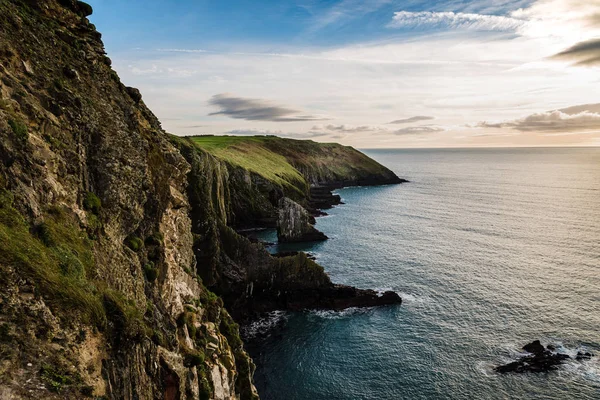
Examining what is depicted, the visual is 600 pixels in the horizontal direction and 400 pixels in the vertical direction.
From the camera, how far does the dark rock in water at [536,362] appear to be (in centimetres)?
4125

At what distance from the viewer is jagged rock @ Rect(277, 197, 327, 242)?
294 feet

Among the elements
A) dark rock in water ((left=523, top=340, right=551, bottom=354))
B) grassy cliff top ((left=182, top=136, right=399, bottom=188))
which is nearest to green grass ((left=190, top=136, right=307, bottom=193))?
grassy cliff top ((left=182, top=136, right=399, bottom=188))

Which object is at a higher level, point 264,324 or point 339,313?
point 339,313

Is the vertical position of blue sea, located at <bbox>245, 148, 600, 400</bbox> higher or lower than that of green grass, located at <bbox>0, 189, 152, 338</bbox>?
lower

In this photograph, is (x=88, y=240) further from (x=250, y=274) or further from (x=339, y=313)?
(x=339, y=313)

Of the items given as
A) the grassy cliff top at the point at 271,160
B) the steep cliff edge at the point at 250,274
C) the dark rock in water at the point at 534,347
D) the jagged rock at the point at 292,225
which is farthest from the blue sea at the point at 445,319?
the grassy cliff top at the point at 271,160

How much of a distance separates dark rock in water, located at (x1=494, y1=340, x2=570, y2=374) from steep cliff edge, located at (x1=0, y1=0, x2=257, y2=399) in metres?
28.2

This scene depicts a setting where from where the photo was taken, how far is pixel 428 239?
90062 mm

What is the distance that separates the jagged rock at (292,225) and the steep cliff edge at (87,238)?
57.2 meters

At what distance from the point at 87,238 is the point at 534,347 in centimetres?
4675

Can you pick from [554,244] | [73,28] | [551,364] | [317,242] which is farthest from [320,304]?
[554,244]

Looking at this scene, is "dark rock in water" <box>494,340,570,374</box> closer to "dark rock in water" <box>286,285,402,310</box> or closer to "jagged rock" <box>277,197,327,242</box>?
"dark rock in water" <box>286,285,402,310</box>

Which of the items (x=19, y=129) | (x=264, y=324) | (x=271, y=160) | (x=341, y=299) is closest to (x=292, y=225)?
(x=341, y=299)

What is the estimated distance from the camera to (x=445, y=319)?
52.5m
